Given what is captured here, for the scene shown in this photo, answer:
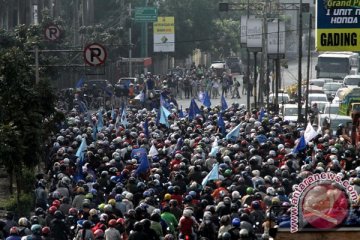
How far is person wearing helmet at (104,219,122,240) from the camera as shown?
2072 cm

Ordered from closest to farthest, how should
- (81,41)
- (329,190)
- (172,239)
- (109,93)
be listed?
(329,190), (172,239), (109,93), (81,41)

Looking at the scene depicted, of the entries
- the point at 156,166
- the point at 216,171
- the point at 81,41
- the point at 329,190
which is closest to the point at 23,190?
the point at 156,166

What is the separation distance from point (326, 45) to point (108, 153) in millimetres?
11241

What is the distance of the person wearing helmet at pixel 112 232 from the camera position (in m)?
20.7

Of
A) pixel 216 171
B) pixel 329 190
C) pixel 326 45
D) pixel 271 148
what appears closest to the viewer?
pixel 329 190

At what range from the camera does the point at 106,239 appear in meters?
20.8

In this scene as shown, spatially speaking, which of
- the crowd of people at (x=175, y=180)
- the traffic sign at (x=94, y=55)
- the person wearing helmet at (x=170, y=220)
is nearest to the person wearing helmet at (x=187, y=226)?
the crowd of people at (x=175, y=180)

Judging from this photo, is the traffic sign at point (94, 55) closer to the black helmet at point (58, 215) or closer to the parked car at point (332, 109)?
the parked car at point (332, 109)

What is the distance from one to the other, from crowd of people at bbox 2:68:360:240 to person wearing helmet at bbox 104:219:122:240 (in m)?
0.01

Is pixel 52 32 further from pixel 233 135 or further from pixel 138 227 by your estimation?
pixel 138 227

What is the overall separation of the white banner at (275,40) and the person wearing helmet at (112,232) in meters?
34.3

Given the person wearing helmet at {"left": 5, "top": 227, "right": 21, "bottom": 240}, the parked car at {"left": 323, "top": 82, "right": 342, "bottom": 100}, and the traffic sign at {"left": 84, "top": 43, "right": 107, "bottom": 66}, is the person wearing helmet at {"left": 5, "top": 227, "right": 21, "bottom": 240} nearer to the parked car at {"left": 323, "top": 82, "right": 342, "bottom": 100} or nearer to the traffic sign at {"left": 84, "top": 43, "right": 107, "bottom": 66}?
the traffic sign at {"left": 84, "top": 43, "right": 107, "bottom": 66}

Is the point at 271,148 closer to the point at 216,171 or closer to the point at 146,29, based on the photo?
the point at 216,171

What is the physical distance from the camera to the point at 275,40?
Answer: 5578 cm
